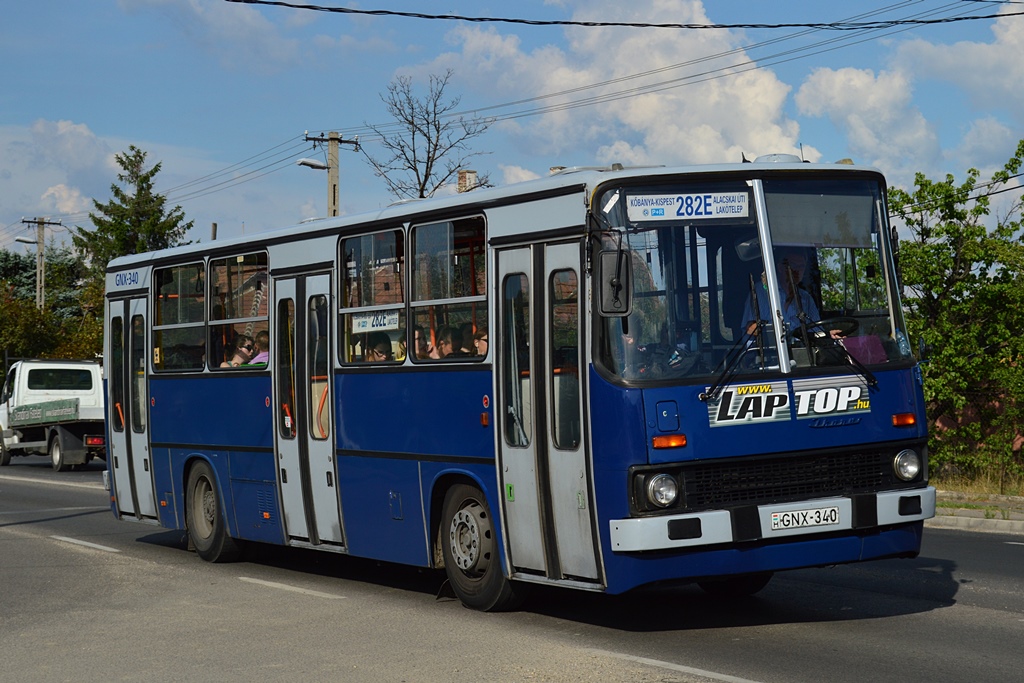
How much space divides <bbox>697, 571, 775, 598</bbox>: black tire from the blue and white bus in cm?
3

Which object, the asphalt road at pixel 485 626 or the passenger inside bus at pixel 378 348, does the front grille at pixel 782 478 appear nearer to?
the asphalt road at pixel 485 626

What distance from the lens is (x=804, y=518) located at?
8.91 metres

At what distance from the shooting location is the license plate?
8836 millimetres

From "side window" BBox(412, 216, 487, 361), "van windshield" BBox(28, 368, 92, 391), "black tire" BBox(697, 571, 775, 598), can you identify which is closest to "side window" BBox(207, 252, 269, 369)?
"side window" BBox(412, 216, 487, 361)

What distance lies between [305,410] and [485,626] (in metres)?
3.47

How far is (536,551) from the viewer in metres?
9.68

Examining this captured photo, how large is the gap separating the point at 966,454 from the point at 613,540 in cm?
1536


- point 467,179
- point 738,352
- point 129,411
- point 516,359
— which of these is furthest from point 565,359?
point 467,179

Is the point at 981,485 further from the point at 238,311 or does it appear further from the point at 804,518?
the point at 804,518

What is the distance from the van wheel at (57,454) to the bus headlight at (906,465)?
27.6m

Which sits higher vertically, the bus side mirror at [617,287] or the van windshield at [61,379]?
the van windshield at [61,379]

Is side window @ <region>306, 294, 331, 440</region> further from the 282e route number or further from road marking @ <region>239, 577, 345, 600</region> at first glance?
the 282e route number

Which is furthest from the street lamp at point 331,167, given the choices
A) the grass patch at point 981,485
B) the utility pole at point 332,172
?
the grass patch at point 981,485

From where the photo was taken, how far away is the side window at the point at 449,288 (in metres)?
10.4
